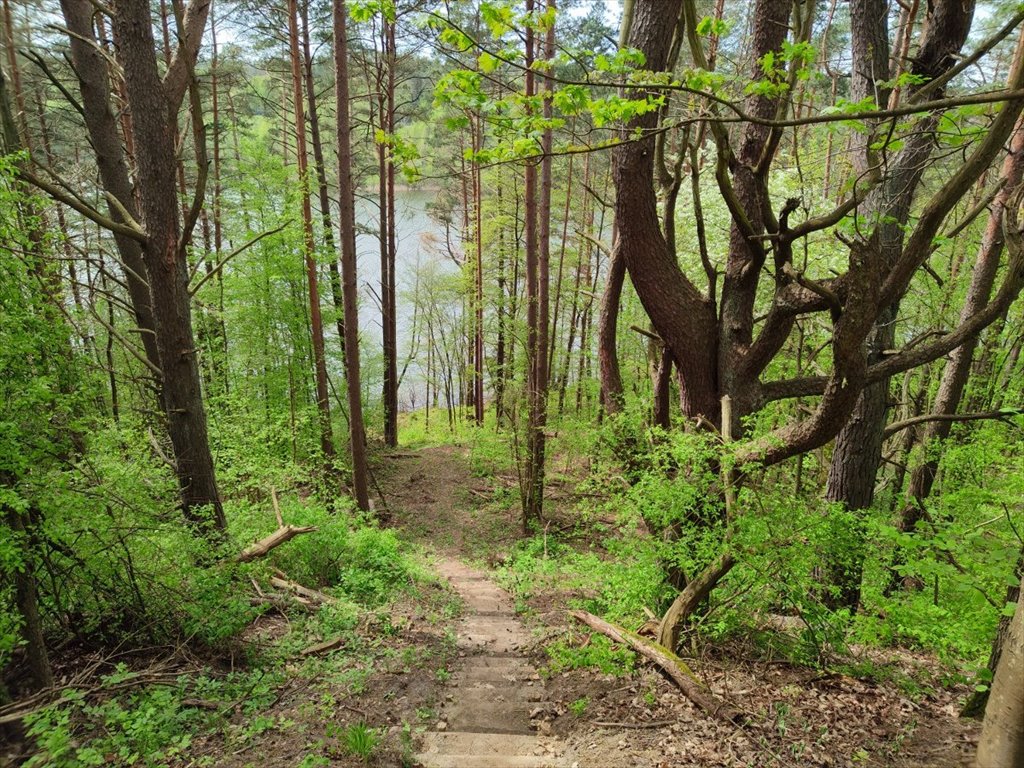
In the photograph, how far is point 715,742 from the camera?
306cm

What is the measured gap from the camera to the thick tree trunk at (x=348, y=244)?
24.8 ft

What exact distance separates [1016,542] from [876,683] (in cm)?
126

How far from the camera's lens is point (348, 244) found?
815 centimetres

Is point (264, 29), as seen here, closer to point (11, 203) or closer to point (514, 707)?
point (11, 203)

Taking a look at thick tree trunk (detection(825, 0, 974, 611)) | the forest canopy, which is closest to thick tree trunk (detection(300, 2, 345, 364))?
the forest canopy

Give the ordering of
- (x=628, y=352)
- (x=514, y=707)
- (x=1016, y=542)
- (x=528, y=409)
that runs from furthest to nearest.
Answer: (x=628, y=352) → (x=528, y=409) → (x=514, y=707) → (x=1016, y=542)

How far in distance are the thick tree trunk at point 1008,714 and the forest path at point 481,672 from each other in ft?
7.05

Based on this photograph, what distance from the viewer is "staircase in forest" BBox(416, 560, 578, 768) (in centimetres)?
333

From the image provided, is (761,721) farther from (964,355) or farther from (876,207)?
(964,355)

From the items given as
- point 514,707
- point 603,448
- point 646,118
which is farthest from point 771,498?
point 603,448

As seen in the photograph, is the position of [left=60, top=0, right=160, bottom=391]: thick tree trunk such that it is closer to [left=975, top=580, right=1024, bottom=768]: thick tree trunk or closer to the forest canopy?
the forest canopy

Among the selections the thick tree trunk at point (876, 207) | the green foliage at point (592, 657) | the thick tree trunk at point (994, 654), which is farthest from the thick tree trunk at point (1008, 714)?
the green foliage at point (592, 657)

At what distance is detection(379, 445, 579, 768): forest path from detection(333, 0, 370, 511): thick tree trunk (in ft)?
5.96

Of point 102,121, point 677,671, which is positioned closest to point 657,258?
point 677,671
